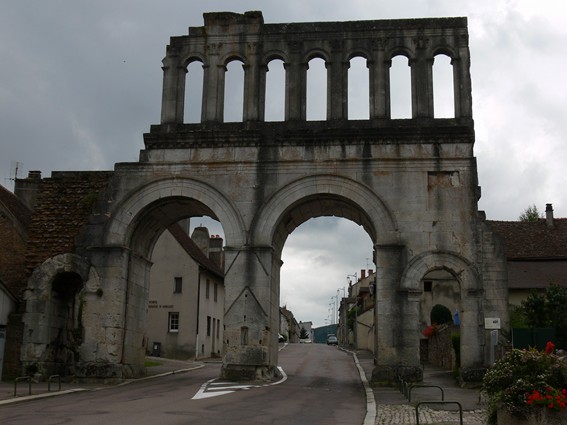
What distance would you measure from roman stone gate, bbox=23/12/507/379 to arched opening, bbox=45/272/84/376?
500mm

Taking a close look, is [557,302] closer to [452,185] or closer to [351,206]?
[452,185]

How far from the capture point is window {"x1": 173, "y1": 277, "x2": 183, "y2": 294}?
1566 inches

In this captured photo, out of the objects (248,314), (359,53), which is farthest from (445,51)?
(248,314)

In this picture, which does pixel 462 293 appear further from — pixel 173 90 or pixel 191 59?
pixel 191 59

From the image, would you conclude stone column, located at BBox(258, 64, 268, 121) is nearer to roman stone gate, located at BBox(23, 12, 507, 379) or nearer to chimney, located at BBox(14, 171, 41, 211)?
roman stone gate, located at BBox(23, 12, 507, 379)

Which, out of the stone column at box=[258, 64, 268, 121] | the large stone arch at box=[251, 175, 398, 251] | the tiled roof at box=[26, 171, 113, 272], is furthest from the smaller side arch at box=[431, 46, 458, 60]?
the tiled roof at box=[26, 171, 113, 272]

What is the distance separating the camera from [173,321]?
39719mm

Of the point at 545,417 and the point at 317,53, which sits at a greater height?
the point at 317,53

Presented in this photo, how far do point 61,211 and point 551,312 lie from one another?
16847 mm

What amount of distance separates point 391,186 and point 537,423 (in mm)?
13252

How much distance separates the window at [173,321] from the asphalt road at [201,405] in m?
17.0

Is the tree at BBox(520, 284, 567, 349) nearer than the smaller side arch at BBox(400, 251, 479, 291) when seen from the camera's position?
No

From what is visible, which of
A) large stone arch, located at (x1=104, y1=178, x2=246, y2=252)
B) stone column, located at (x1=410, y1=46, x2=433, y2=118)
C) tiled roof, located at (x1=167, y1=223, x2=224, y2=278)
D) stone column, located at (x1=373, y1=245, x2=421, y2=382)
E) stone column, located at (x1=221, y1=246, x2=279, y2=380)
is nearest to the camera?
stone column, located at (x1=373, y1=245, x2=421, y2=382)

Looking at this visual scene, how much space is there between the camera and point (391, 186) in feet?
73.5
